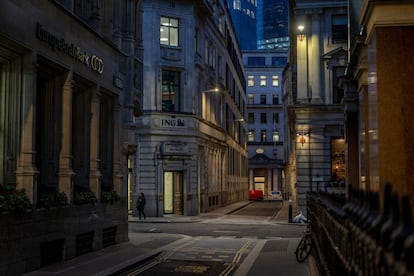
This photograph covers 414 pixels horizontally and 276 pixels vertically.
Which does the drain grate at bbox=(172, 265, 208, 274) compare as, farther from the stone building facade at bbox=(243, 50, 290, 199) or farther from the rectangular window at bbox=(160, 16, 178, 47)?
the stone building facade at bbox=(243, 50, 290, 199)

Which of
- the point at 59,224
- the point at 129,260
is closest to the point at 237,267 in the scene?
the point at 129,260

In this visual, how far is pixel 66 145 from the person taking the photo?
58.0 ft

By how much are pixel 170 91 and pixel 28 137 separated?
29654 millimetres

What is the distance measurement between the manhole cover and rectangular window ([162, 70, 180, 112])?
2723 centimetres

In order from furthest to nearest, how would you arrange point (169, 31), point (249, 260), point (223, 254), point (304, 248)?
point (169, 31) < point (223, 254) < point (249, 260) < point (304, 248)

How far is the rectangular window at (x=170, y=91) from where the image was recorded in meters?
44.1

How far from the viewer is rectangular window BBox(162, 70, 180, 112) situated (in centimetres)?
4406

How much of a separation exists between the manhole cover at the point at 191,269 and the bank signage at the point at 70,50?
22.3 feet

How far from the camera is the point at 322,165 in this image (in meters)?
43.9

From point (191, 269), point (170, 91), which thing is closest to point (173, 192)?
point (170, 91)

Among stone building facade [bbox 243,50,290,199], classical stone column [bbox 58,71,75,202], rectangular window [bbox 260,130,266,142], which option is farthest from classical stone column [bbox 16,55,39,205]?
rectangular window [bbox 260,130,266,142]

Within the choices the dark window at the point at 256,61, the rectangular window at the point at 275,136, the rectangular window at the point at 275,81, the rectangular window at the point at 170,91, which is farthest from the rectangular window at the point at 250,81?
the rectangular window at the point at 170,91

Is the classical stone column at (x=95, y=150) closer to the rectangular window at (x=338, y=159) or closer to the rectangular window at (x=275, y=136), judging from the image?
the rectangular window at (x=338, y=159)

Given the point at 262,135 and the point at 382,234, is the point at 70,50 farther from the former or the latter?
the point at 262,135
